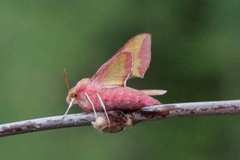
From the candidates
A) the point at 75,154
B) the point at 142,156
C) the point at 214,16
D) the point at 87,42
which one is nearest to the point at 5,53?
the point at 87,42

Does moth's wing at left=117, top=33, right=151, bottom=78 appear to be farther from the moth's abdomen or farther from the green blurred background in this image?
the green blurred background

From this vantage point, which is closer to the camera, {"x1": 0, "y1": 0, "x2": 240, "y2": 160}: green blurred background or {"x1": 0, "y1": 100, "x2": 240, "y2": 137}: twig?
{"x1": 0, "y1": 100, "x2": 240, "y2": 137}: twig

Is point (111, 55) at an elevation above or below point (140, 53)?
below

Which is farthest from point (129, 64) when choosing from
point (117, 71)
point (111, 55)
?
point (111, 55)

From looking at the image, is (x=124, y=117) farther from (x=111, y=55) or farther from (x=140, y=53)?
(x=111, y=55)

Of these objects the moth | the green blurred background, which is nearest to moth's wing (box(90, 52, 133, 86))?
the moth

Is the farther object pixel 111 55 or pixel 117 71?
pixel 111 55

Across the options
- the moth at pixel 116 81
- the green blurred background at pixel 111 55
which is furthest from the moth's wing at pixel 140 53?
the green blurred background at pixel 111 55
